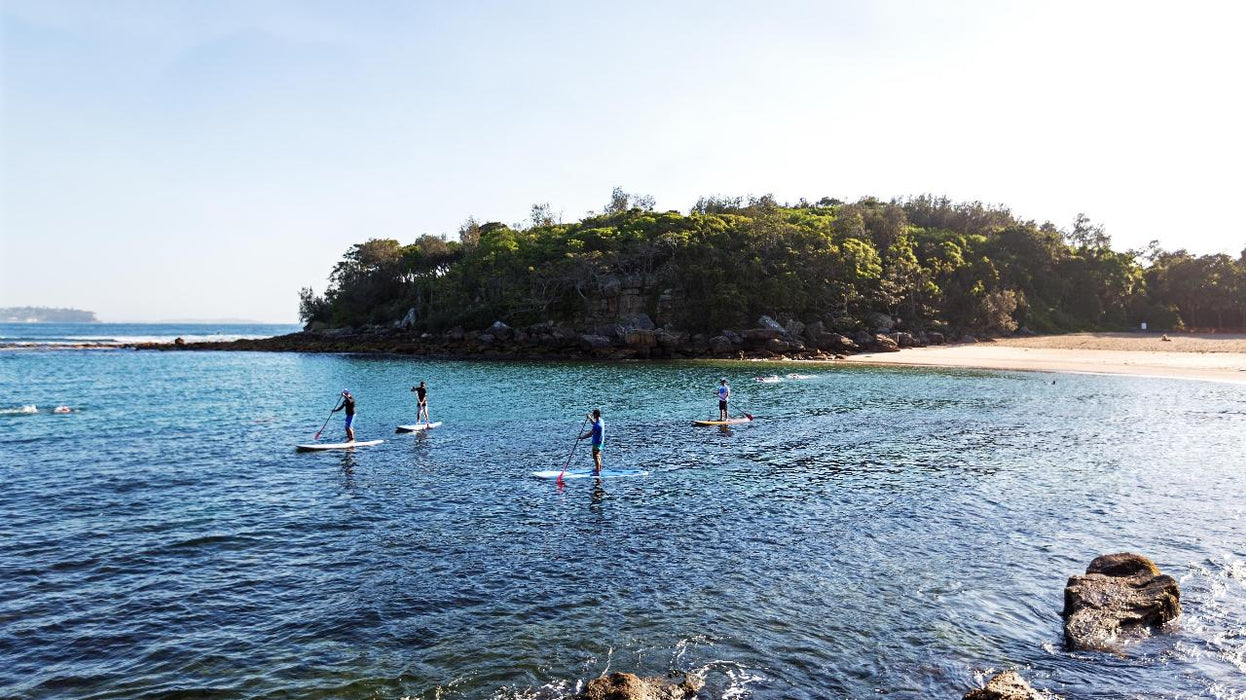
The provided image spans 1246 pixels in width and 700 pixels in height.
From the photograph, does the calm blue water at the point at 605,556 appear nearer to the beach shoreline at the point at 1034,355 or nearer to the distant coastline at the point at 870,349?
the beach shoreline at the point at 1034,355

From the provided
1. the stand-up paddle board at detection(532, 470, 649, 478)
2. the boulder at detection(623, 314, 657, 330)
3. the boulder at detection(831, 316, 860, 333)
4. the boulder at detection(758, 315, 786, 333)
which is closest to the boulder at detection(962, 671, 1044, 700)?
the stand-up paddle board at detection(532, 470, 649, 478)

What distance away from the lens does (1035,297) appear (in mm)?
97125

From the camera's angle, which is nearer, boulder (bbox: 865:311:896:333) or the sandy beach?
the sandy beach

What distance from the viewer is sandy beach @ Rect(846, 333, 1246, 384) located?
5831 cm

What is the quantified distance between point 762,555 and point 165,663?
11.1m

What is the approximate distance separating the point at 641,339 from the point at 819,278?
2415cm

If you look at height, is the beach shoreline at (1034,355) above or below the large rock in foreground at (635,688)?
above

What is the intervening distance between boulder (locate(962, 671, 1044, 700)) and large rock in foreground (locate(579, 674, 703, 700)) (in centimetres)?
→ 357

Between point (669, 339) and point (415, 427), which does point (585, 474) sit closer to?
point (415, 427)

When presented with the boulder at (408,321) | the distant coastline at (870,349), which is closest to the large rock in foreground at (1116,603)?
the distant coastline at (870,349)

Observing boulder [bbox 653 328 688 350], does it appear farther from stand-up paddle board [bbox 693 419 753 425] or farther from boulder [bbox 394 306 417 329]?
stand-up paddle board [bbox 693 419 753 425]

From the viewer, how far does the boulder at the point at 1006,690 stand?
8547mm

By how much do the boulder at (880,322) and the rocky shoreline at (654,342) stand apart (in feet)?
0.39

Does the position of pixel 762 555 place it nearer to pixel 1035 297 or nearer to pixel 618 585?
pixel 618 585
